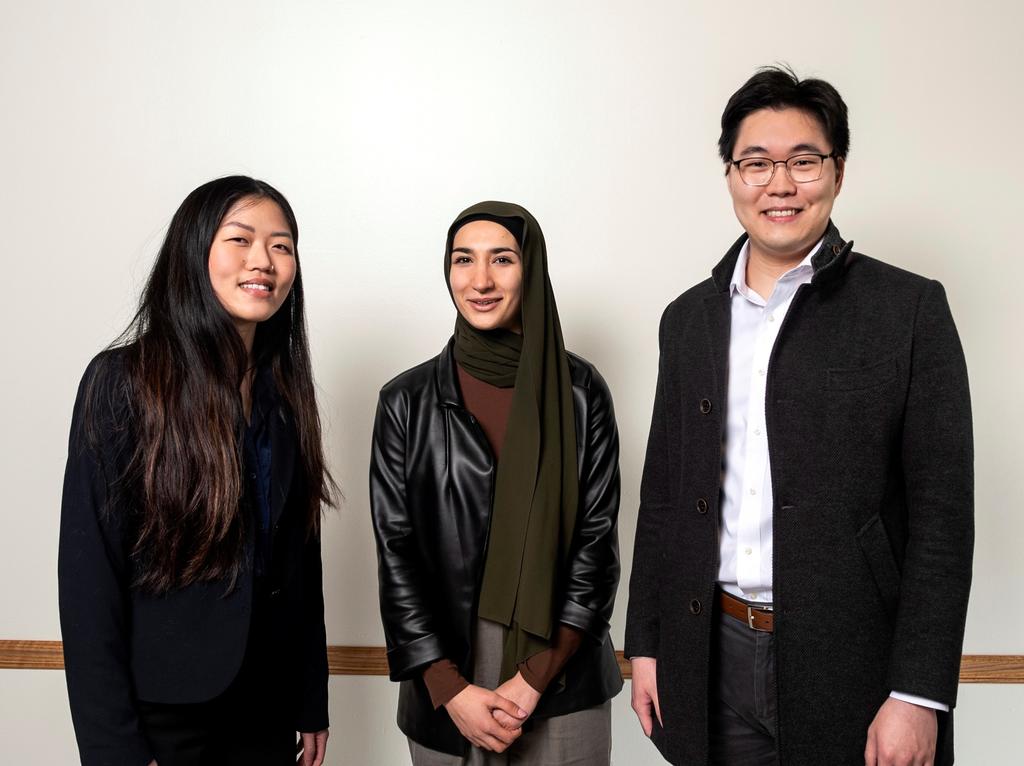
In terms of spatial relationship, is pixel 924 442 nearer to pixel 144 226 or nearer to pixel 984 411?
pixel 984 411

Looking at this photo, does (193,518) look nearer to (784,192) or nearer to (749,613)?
(749,613)

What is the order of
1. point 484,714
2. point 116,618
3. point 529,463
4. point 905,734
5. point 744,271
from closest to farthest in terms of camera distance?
point 905,734 → point 116,618 → point 744,271 → point 484,714 → point 529,463

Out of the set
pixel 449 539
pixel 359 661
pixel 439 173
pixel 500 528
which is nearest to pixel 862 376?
pixel 500 528

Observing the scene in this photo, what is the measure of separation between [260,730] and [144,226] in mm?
1951

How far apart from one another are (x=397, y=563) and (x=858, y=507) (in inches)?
40.9

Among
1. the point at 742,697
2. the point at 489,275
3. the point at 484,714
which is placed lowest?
the point at 484,714

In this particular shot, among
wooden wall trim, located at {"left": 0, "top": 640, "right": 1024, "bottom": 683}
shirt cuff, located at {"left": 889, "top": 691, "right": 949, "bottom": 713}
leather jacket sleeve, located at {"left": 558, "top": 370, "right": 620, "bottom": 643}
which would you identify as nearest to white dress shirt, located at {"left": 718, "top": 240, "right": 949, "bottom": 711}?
shirt cuff, located at {"left": 889, "top": 691, "right": 949, "bottom": 713}

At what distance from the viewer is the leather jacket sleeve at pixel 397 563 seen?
6.74 ft

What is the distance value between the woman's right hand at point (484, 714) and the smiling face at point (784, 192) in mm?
1133

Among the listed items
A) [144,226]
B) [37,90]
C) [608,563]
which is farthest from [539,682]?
[37,90]

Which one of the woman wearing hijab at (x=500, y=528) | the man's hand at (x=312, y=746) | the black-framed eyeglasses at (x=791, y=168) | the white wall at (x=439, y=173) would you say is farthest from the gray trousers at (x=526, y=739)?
the black-framed eyeglasses at (x=791, y=168)

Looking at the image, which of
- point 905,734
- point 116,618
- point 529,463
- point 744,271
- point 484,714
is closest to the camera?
point 905,734

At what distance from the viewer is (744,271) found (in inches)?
74.4

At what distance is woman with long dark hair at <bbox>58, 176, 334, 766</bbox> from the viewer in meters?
1.64
